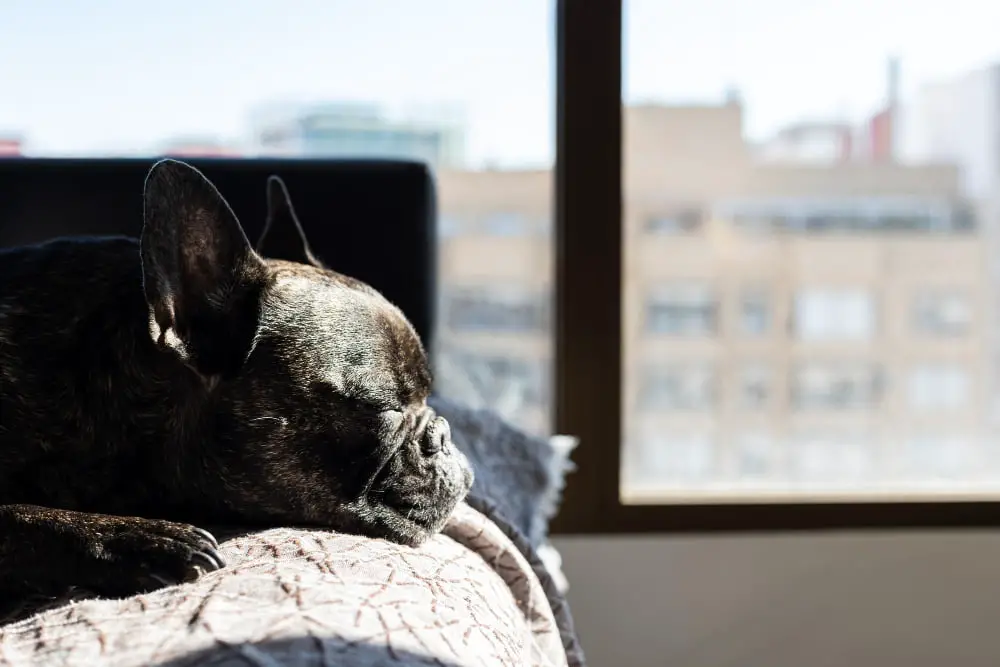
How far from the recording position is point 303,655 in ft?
2.25

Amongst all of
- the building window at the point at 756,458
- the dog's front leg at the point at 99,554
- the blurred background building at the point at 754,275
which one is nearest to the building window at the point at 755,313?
the blurred background building at the point at 754,275

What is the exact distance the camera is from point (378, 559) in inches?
36.2

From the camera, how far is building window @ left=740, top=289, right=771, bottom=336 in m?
2.26

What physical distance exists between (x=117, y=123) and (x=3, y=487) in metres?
1.37

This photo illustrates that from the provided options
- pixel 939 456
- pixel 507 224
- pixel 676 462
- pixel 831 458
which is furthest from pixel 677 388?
pixel 939 456

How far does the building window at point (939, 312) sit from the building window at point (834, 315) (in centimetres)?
11

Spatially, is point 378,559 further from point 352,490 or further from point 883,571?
point 883,571

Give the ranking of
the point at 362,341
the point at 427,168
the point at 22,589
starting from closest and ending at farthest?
1. the point at 22,589
2. the point at 362,341
3. the point at 427,168

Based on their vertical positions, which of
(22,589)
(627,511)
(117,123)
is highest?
(117,123)

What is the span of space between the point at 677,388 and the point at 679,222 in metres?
0.40

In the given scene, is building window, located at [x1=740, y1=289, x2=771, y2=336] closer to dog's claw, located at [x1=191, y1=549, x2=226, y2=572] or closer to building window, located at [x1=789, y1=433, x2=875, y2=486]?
building window, located at [x1=789, y1=433, x2=875, y2=486]

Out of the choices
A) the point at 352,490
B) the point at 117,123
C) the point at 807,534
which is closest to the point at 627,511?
the point at 807,534

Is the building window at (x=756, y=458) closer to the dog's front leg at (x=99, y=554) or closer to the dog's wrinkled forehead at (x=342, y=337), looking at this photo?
the dog's wrinkled forehead at (x=342, y=337)

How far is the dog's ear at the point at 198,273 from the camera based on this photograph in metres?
0.95
